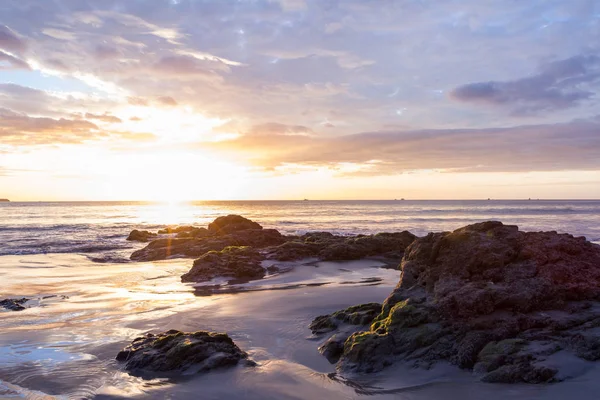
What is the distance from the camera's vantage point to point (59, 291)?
1358 cm

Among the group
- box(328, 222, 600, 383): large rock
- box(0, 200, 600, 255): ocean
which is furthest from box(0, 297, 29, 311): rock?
box(0, 200, 600, 255): ocean

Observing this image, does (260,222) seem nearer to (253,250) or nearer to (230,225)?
(230,225)

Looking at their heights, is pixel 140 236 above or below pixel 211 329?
below

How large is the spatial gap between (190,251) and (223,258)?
26.0 ft

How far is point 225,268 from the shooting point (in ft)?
54.2

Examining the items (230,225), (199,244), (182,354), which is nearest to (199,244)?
(199,244)

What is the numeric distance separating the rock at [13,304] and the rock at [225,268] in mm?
5159

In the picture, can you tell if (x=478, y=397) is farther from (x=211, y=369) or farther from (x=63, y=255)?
(x=63, y=255)

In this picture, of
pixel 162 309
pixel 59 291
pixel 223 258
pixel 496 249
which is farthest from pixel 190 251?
pixel 496 249

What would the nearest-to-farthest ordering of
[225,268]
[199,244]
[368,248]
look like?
[225,268] → [368,248] → [199,244]

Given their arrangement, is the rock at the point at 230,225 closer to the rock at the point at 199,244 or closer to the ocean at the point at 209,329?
the rock at the point at 199,244

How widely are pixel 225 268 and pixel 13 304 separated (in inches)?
277

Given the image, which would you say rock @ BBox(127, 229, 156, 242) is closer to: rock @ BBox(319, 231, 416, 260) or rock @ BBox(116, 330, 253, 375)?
rock @ BBox(319, 231, 416, 260)

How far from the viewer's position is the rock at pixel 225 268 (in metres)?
15.8
